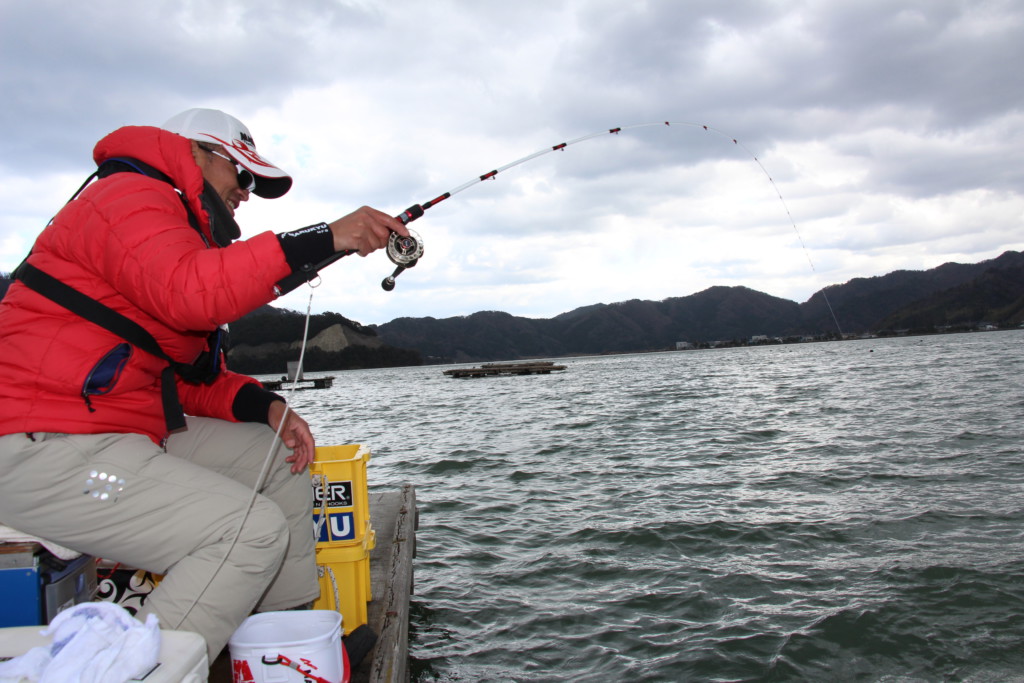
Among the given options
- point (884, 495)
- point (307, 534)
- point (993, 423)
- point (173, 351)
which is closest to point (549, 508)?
point (884, 495)

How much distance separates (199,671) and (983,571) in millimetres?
6430

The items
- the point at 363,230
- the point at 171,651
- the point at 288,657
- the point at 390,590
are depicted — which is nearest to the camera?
the point at 171,651

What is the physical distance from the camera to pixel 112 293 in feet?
7.37

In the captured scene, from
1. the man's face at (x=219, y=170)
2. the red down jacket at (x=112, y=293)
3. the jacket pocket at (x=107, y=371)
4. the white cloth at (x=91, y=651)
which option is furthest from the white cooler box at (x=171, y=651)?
the man's face at (x=219, y=170)

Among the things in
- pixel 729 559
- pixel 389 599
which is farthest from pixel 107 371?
pixel 729 559

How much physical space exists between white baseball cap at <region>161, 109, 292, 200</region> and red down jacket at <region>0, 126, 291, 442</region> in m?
0.48

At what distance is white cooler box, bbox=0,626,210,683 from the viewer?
169cm

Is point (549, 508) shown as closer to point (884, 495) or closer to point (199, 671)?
point (884, 495)

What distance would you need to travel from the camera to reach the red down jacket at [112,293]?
6.82 feet

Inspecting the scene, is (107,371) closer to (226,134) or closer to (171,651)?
(171,651)

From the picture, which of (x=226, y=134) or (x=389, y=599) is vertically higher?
(x=226, y=134)

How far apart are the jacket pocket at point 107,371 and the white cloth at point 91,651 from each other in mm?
769

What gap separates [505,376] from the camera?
230 feet

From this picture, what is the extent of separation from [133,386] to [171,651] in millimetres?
1006
